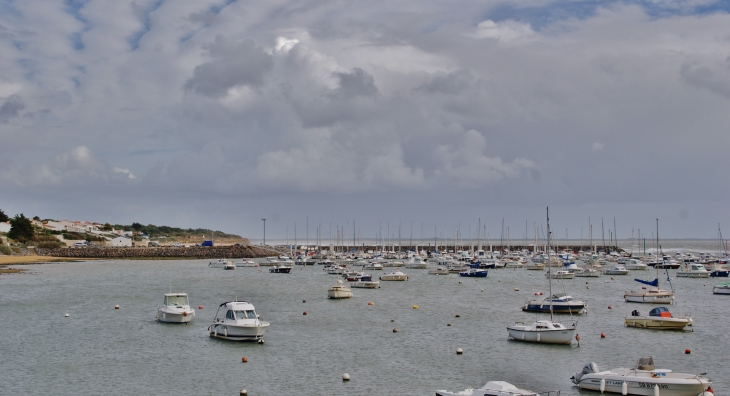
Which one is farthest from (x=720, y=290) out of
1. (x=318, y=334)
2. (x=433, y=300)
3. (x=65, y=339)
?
(x=65, y=339)

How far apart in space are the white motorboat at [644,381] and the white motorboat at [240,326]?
67.0ft

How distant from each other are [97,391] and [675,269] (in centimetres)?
11600

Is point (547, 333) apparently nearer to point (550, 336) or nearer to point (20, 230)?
point (550, 336)

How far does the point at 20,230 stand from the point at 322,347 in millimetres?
154374

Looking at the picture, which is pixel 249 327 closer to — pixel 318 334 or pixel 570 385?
pixel 318 334

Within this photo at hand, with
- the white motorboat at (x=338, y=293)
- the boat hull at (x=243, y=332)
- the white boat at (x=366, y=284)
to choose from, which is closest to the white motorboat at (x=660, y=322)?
the boat hull at (x=243, y=332)

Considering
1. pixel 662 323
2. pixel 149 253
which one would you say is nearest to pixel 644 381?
pixel 662 323

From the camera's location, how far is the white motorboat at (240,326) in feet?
145

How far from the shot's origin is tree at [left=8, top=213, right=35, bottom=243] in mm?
171000

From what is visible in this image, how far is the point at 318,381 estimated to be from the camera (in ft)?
114

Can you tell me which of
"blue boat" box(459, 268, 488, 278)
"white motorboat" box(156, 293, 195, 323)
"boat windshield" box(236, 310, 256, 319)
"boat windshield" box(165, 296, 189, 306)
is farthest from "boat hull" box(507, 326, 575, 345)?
"blue boat" box(459, 268, 488, 278)

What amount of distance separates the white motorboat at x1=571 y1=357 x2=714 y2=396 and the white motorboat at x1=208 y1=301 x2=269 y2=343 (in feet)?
67.0

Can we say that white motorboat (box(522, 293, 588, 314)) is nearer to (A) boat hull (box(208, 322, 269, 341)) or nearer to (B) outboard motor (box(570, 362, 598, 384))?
(A) boat hull (box(208, 322, 269, 341))

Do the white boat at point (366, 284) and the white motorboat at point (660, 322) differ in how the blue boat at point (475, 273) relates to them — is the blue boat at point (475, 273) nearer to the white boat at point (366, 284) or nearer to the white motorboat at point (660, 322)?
the white boat at point (366, 284)
